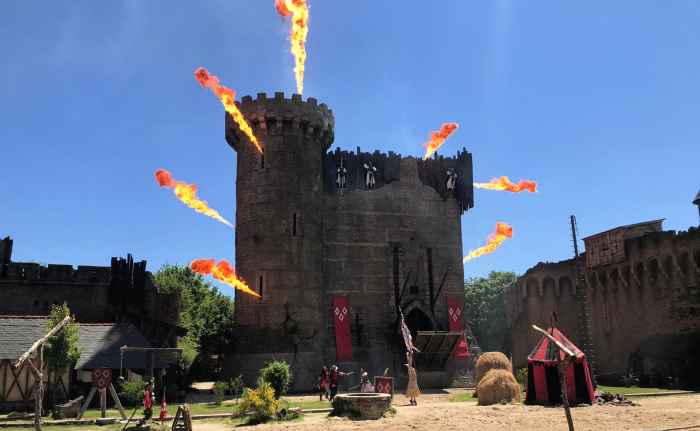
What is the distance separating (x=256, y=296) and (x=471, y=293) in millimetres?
37010

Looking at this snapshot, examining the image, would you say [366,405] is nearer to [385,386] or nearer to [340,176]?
[385,386]

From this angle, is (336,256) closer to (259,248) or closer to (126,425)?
(259,248)

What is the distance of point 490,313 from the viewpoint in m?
59.9

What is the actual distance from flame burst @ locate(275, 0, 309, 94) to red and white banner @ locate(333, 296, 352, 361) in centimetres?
1248

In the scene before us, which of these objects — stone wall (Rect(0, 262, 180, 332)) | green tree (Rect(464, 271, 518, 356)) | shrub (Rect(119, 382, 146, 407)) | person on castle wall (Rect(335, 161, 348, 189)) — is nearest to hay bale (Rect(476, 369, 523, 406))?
shrub (Rect(119, 382, 146, 407))

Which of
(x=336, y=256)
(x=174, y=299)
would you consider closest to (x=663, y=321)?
(x=336, y=256)

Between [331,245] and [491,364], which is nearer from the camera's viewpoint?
[491,364]

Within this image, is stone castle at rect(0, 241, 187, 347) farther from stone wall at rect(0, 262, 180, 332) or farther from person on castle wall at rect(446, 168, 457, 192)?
person on castle wall at rect(446, 168, 457, 192)

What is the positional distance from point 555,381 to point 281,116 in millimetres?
19687

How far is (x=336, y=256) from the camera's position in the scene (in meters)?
33.0

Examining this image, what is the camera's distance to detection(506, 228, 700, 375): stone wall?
1270 inches

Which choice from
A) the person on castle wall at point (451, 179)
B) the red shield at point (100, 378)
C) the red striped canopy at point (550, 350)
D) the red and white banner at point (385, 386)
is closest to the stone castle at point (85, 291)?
the red shield at point (100, 378)

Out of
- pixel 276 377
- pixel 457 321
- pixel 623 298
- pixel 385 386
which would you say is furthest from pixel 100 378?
pixel 623 298

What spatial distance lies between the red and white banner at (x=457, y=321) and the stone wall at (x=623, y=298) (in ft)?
36.0
